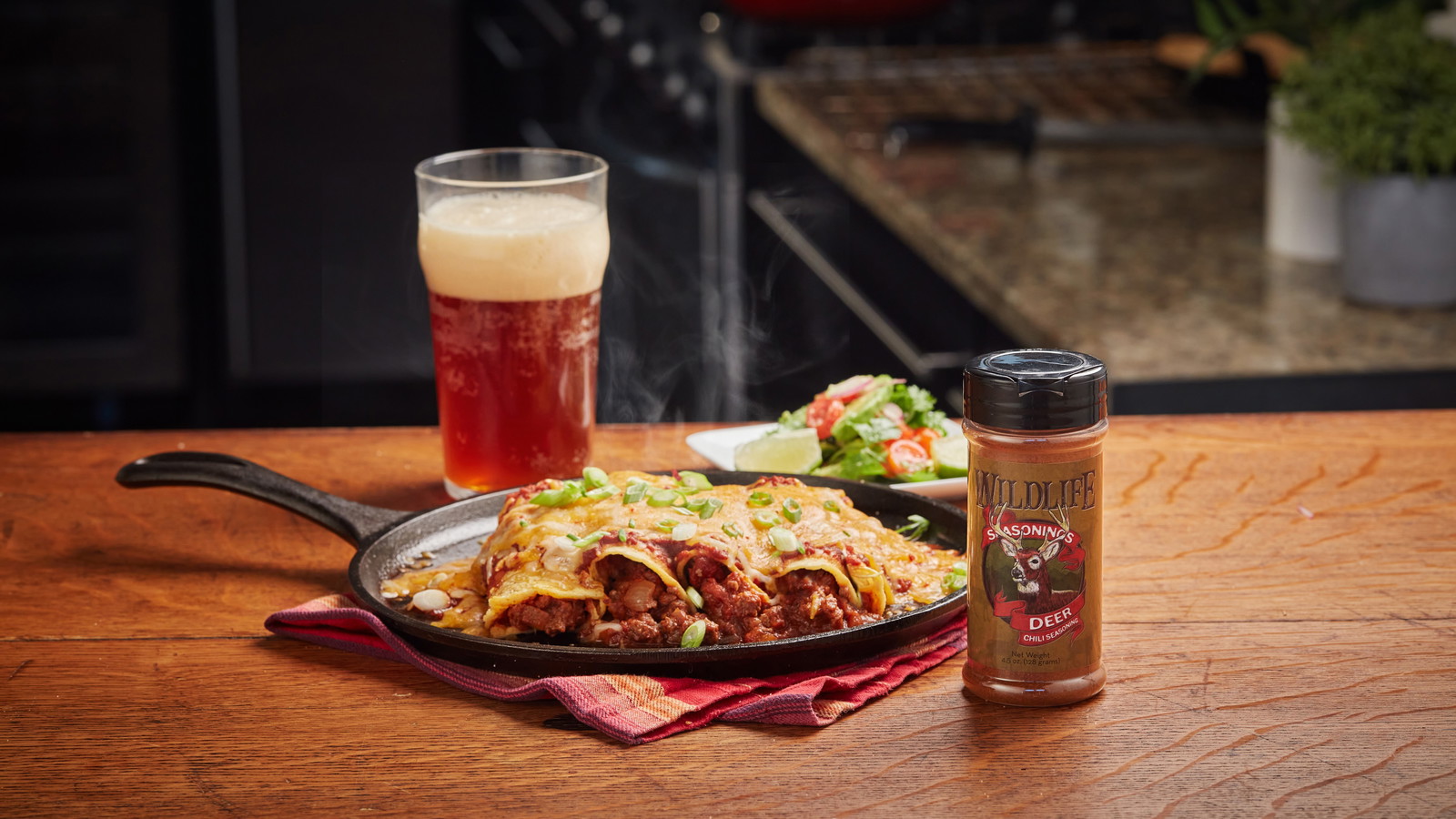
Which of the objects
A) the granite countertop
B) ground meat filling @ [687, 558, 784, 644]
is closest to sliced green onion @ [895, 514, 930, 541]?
ground meat filling @ [687, 558, 784, 644]

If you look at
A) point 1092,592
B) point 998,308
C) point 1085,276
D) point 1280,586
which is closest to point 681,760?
point 1092,592

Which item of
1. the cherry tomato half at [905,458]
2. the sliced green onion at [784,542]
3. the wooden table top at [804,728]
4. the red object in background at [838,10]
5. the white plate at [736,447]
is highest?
the red object in background at [838,10]

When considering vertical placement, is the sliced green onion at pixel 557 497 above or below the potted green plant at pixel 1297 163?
below

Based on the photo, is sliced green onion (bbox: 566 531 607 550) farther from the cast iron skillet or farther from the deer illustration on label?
the deer illustration on label

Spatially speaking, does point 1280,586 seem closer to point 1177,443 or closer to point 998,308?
point 1177,443

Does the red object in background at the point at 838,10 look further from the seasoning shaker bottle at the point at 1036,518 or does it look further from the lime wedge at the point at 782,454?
the seasoning shaker bottle at the point at 1036,518

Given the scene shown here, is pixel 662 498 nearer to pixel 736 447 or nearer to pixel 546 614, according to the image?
pixel 546 614

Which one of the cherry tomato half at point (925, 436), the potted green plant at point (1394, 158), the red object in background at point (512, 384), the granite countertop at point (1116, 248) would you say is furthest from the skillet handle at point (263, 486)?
the potted green plant at point (1394, 158)
